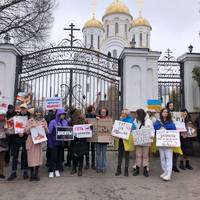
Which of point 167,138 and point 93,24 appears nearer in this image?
point 167,138

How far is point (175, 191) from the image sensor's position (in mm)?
7004

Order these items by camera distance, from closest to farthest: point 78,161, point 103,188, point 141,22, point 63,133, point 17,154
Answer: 1. point 103,188
2. point 17,154
3. point 63,133
4. point 78,161
5. point 141,22

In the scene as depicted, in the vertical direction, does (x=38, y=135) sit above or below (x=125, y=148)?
above

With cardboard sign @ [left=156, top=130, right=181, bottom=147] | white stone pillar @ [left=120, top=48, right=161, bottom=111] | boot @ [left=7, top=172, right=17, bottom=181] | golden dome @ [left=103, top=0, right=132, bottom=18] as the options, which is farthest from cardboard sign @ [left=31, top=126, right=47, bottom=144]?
golden dome @ [left=103, top=0, right=132, bottom=18]

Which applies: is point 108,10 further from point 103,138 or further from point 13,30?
point 103,138

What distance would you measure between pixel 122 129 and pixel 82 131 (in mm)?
1023

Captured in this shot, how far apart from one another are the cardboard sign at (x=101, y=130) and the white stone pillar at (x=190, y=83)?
223 inches

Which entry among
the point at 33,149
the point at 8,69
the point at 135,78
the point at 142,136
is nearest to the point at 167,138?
the point at 142,136

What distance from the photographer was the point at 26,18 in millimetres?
17719

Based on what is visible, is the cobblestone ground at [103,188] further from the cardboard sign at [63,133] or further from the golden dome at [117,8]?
the golden dome at [117,8]

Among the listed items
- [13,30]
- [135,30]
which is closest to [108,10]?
[135,30]

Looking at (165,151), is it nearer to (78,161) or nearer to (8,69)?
(78,161)

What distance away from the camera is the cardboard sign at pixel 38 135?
784 cm

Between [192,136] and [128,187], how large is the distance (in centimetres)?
295
